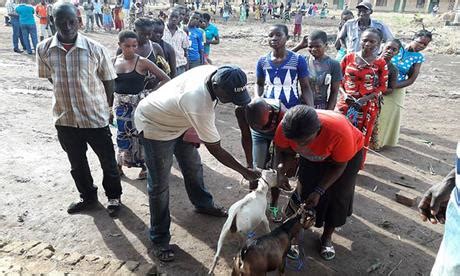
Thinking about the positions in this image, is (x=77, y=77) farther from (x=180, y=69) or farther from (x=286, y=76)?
(x=180, y=69)

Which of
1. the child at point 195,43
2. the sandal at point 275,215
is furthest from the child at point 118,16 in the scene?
the sandal at point 275,215

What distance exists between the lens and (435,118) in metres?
7.79

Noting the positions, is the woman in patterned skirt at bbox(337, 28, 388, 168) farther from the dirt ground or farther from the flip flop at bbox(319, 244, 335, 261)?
the flip flop at bbox(319, 244, 335, 261)

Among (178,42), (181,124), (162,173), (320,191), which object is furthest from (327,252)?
(178,42)

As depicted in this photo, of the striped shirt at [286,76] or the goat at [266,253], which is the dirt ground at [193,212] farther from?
the striped shirt at [286,76]

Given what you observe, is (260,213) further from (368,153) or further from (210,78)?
(368,153)

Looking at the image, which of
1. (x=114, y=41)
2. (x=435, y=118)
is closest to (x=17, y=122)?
(x=435, y=118)

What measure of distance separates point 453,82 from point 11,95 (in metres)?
11.9

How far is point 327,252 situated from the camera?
11.1 ft

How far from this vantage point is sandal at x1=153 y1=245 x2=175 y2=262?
10.9 ft

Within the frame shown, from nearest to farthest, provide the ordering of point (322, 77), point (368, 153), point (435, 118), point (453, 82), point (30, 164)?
point (322, 77) → point (30, 164) → point (368, 153) → point (435, 118) → point (453, 82)

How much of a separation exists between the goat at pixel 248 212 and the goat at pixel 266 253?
240 millimetres

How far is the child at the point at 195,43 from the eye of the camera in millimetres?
7141

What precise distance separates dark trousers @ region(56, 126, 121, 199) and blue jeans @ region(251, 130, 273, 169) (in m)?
1.47
